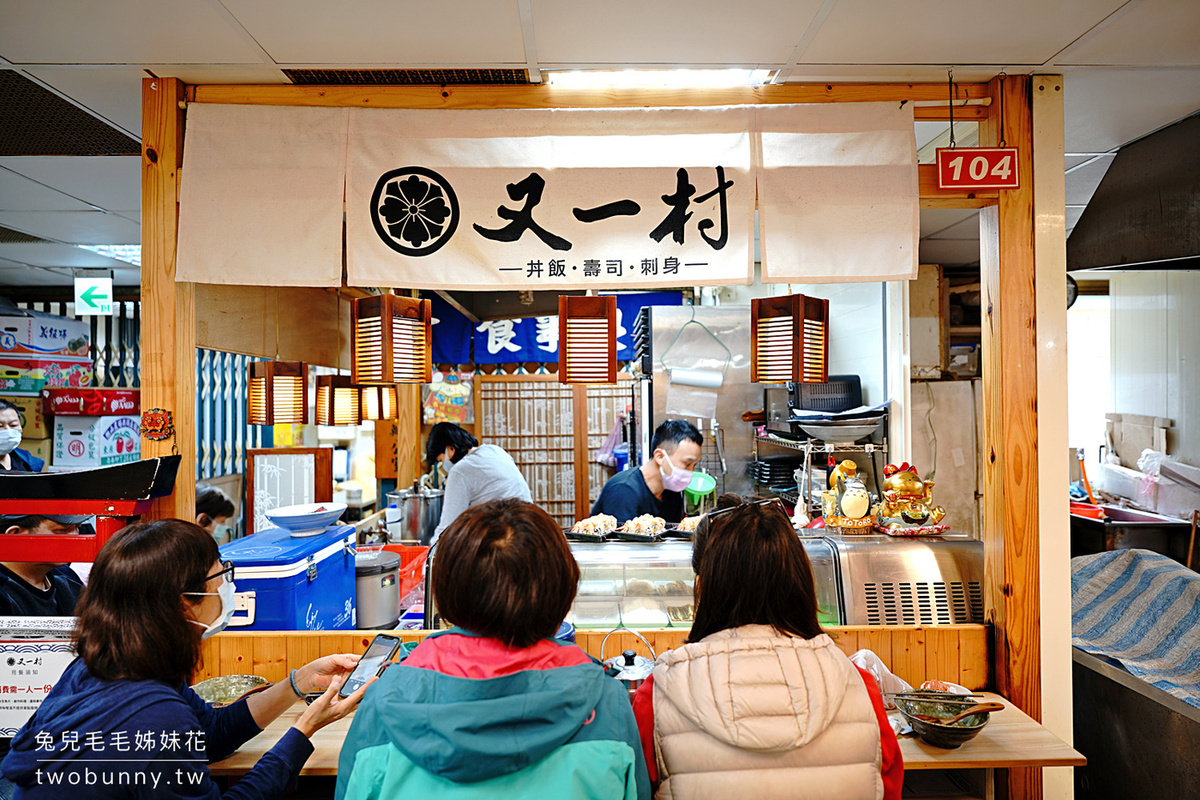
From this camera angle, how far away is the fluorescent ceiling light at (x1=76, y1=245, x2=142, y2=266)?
19.2ft

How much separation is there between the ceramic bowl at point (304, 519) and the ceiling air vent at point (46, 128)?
2250mm

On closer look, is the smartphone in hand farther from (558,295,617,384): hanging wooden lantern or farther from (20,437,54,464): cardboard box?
(20,437,54,464): cardboard box

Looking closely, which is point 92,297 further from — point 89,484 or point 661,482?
point 661,482

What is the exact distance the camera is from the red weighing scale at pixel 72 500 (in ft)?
8.92

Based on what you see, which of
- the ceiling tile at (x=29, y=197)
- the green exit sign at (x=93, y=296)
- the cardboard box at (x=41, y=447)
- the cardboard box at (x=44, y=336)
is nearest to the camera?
the ceiling tile at (x=29, y=197)

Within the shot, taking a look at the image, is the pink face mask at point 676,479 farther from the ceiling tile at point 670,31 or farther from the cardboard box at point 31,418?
the cardboard box at point 31,418

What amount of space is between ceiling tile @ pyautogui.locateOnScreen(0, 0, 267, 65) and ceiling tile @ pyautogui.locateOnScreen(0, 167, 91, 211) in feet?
6.20

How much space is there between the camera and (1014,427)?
10.2ft

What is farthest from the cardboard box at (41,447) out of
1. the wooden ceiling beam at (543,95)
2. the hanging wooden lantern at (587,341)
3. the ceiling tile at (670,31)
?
the ceiling tile at (670,31)

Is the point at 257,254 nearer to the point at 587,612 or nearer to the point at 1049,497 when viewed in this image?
the point at 587,612

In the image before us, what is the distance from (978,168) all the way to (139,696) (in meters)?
3.73

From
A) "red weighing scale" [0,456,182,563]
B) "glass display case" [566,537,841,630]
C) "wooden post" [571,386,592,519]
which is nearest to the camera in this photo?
"red weighing scale" [0,456,182,563]

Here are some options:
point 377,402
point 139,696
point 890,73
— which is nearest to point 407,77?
point 890,73

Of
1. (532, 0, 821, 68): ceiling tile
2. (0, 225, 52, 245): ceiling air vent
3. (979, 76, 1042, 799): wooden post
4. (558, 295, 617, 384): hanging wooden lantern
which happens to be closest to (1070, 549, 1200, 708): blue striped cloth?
(979, 76, 1042, 799): wooden post
